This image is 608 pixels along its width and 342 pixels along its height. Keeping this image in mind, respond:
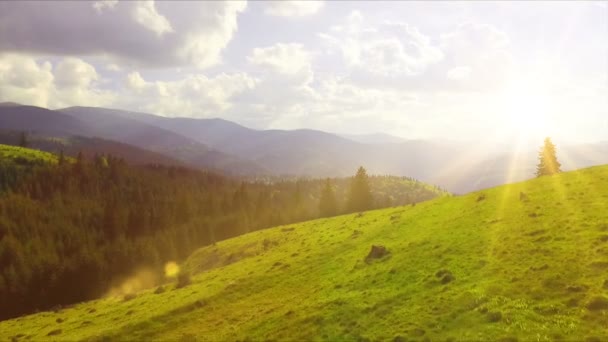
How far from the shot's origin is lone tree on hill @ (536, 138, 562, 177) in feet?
343

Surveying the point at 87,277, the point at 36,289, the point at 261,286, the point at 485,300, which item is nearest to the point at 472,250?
the point at 485,300

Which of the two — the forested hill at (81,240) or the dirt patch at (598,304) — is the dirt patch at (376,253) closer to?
the dirt patch at (598,304)

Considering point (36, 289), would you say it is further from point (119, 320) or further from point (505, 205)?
point (505, 205)

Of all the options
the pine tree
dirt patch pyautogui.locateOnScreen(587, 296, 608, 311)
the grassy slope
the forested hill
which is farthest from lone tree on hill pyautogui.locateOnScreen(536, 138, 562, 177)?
dirt patch pyautogui.locateOnScreen(587, 296, 608, 311)

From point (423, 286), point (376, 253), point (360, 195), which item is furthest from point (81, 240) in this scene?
point (423, 286)

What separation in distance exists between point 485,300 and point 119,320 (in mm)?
40559

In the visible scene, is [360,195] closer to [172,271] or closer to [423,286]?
[172,271]

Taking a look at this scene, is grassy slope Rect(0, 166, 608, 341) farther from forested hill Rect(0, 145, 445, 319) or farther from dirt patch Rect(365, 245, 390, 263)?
forested hill Rect(0, 145, 445, 319)

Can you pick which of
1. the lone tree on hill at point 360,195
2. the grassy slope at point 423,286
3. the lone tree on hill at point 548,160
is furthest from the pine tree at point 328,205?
the grassy slope at point 423,286

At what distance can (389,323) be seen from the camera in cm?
3334

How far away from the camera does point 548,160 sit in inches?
4173

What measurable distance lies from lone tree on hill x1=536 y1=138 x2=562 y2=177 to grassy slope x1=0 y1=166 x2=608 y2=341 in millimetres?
43635

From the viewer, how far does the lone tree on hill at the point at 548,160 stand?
104 m

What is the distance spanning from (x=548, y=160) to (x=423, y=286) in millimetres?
85304
